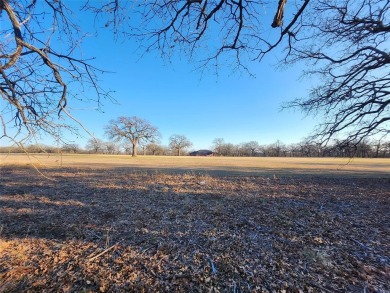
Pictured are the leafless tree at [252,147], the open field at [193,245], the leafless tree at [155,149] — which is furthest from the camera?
the leafless tree at [252,147]

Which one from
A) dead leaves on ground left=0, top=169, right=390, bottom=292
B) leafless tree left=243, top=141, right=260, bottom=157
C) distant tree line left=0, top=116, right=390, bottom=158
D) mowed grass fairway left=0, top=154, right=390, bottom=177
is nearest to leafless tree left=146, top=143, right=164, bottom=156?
distant tree line left=0, top=116, right=390, bottom=158

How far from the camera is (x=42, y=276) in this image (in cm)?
309

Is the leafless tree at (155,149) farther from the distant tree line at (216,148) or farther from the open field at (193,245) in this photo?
the open field at (193,245)

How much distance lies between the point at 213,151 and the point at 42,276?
121263mm

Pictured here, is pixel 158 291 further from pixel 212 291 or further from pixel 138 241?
Result: pixel 138 241

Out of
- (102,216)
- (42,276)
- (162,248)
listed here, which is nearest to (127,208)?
(102,216)

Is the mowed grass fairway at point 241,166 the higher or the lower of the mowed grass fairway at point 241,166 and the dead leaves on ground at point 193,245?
the higher

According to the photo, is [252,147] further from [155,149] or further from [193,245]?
[193,245]

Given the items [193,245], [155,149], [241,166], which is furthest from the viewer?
[155,149]

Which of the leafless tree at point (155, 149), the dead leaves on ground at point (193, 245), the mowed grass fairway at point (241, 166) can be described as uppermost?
the leafless tree at point (155, 149)

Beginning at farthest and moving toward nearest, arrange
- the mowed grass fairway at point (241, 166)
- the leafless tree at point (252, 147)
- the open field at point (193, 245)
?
the leafless tree at point (252, 147) → the mowed grass fairway at point (241, 166) → the open field at point (193, 245)

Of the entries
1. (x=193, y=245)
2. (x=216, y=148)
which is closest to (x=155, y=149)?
(x=216, y=148)

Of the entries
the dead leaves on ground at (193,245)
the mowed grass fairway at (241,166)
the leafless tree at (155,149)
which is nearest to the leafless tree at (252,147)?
the leafless tree at (155,149)

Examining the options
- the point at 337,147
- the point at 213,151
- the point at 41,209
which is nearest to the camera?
the point at 41,209
